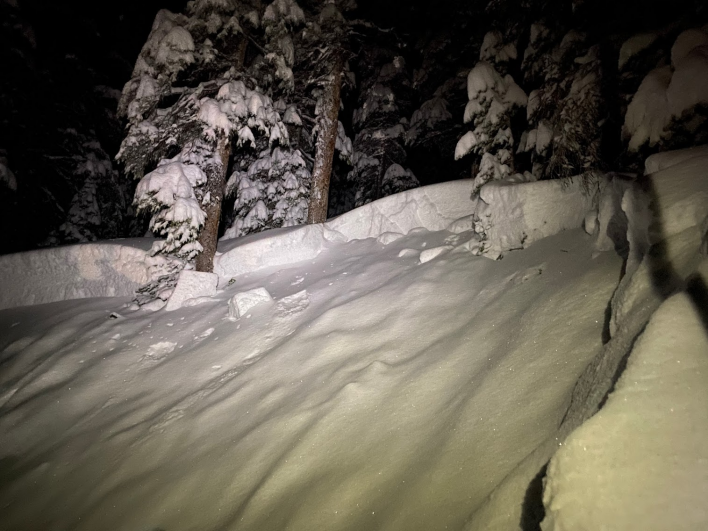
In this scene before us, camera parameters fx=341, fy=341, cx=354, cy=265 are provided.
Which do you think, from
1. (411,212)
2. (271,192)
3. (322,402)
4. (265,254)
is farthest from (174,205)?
(322,402)

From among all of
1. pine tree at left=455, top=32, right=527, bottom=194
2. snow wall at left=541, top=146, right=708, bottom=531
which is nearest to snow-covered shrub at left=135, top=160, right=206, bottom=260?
pine tree at left=455, top=32, right=527, bottom=194

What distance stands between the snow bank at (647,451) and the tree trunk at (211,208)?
8.49 meters

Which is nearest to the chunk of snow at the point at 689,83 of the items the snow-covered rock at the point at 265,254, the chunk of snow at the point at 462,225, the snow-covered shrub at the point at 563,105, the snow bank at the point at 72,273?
the snow-covered shrub at the point at 563,105

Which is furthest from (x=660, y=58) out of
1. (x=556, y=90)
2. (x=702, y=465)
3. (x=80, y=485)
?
(x=80, y=485)

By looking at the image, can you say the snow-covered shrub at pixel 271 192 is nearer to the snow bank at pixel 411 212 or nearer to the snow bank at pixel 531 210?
the snow bank at pixel 411 212

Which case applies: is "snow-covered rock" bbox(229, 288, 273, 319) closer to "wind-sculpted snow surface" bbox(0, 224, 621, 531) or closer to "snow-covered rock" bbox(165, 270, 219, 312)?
"wind-sculpted snow surface" bbox(0, 224, 621, 531)

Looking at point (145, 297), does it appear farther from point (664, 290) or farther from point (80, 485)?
point (664, 290)

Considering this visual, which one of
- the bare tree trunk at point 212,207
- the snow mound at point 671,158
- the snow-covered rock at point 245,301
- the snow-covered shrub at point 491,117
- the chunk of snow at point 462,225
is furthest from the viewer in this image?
the bare tree trunk at point 212,207

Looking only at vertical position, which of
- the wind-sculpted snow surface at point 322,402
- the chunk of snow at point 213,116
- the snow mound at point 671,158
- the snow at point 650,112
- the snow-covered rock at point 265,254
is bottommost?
the wind-sculpted snow surface at point 322,402

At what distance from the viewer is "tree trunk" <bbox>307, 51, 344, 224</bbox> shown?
32.8 feet

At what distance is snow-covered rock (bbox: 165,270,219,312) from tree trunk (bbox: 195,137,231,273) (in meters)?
0.58

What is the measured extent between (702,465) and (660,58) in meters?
5.85

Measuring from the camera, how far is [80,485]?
4.02 metres

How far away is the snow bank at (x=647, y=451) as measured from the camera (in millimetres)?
1306
